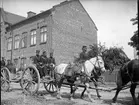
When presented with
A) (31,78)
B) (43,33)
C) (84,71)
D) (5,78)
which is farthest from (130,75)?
(43,33)

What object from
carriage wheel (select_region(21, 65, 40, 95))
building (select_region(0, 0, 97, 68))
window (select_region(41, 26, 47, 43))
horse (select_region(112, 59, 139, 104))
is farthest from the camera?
Result: window (select_region(41, 26, 47, 43))

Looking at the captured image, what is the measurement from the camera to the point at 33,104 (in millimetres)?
6742

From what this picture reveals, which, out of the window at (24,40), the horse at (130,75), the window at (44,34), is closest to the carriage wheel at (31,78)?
the horse at (130,75)

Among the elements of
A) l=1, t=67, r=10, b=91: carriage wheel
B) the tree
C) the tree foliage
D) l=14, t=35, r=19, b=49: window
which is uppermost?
l=14, t=35, r=19, b=49: window

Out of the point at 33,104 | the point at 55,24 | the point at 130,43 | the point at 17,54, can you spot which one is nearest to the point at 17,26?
the point at 17,54

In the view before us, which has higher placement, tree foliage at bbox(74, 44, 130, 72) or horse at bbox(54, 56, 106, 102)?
tree foliage at bbox(74, 44, 130, 72)

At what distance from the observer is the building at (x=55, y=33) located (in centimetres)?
2338

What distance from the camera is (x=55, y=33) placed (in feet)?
76.7

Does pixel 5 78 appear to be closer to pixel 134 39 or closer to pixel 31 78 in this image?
pixel 31 78

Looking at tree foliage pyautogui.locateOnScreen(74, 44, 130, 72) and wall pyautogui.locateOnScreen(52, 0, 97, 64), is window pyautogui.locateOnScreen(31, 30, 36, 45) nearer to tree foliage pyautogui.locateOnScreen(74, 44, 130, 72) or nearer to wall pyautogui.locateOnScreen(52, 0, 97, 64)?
wall pyautogui.locateOnScreen(52, 0, 97, 64)

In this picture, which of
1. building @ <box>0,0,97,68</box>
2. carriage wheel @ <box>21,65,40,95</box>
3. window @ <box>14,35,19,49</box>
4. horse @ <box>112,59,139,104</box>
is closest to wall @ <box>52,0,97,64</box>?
building @ <box>0,0,97,68</box>

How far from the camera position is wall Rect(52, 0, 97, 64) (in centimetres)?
2362

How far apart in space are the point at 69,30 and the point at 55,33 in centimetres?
296

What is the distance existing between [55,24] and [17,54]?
8215mm
